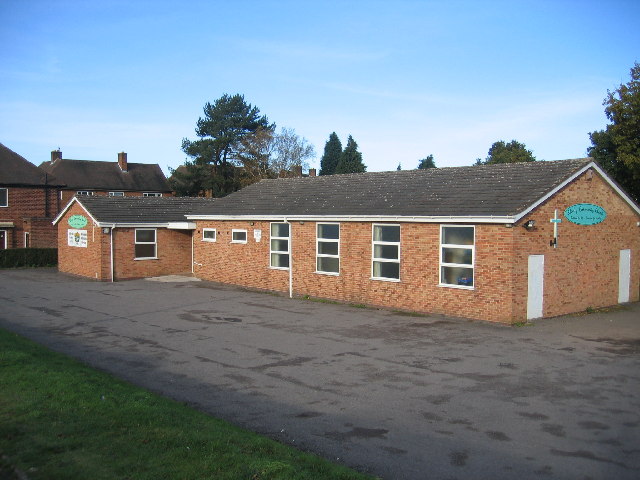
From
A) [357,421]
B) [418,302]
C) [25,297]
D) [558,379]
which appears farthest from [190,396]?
[25,297]

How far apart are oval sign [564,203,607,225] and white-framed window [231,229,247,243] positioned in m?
12.5

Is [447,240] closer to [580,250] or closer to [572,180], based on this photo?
[572,180]

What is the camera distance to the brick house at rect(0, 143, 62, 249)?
141 ft

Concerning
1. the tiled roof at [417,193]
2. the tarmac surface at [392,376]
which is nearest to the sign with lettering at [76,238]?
the tiled roof at [417,193]

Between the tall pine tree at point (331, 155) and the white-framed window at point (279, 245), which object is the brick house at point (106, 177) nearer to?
the tall pine tree at point (331, 155)

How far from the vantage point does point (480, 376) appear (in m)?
10.7

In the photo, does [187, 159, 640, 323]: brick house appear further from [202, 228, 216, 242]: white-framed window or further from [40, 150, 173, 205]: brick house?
[40, 150, 173, 205]: brick house

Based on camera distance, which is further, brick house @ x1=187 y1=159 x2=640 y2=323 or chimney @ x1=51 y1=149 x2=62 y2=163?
chimney @ x1=51 y1=149 x2=62 y2=163

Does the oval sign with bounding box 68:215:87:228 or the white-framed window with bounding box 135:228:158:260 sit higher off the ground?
the oval sign with bounding box 68:215:87:228

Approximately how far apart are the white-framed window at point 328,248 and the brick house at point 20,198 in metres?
27.4

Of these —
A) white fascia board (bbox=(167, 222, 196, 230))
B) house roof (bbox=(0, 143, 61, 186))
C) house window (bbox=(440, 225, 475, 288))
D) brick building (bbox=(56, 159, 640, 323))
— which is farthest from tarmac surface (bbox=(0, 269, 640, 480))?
house roof (bbox=(0, 143, 61, 186))

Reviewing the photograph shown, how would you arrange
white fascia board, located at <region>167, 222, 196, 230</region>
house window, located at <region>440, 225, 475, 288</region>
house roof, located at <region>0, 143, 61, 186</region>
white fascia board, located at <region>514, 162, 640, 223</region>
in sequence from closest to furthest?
1. white fascia board, located at <region>514, 162, 640, 223</region>
2. house window, located at <region>440, 225, 475, 288</region>
3. white fascia board, located at <region>167, 222, 196, 230</region>
4. house roof, located at <region>0, 143, 61, 186</region>

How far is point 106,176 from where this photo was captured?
2414 inches

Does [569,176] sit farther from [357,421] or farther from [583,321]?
[357,421]
